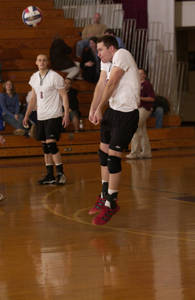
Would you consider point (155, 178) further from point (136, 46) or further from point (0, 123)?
point (136, 46)

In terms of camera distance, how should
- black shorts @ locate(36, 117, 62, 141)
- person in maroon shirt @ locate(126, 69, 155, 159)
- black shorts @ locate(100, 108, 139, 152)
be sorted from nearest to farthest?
black shorts @ locate(100, 108, 139, 152) < black shorts @ locate(36, 117, 62, 141) < person in maroon shirt @ locate(126, 69, 155, 159)

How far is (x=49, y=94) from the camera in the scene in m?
7.65

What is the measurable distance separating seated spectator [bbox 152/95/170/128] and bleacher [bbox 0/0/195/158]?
168 millimetres

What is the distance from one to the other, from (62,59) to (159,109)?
7.88 ft

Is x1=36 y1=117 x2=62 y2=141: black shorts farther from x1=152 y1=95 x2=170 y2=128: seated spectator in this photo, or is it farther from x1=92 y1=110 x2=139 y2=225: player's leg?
x1=152 y1=95 x2=170 y2=128: seated spectator

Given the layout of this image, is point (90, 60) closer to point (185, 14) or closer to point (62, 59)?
point (62, 59)

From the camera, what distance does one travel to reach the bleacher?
11.8 metres

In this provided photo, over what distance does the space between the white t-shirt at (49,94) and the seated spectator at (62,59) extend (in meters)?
5.52

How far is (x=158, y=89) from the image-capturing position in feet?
49.4

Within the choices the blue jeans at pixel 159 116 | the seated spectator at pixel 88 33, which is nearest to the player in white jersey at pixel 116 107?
the blue jeans at pixel 159 116

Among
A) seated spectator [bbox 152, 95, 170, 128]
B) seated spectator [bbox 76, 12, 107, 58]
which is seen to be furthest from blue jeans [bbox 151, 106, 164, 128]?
seated spectator [bbox 76, 12, 107, 58]

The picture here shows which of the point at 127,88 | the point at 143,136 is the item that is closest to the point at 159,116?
the point at 143,136

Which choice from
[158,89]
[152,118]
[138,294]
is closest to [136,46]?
[158,89]

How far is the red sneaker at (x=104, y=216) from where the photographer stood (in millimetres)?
5492
